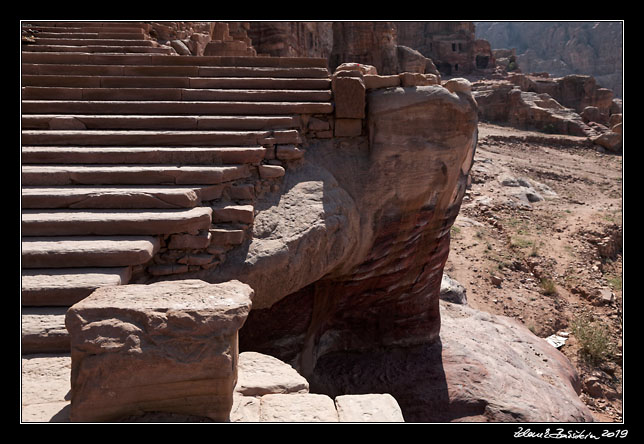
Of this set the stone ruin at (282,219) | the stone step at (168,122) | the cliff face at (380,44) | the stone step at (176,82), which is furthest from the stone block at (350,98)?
the cliff face at (380,44)

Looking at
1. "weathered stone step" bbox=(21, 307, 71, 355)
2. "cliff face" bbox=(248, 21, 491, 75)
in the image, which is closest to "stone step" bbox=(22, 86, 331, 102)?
"weathered stone step" bbox=(21, 307, 71, 355)

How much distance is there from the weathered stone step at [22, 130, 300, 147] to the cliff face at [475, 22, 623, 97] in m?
55.4

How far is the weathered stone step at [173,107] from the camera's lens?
17.0ft

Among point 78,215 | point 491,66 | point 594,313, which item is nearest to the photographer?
point 78,215

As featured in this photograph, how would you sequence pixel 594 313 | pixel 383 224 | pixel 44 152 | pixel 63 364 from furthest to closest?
pixel 594 313 < pixel 383 224 < pixel 44 152 < pixel 63 364

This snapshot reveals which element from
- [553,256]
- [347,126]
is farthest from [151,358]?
[553,256]

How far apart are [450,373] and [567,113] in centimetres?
2197

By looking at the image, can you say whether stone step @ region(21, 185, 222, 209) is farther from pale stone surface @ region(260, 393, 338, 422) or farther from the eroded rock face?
pale stone surface @ region(260, 393, 338, 422)

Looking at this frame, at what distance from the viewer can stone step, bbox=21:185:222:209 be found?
4.09 meters

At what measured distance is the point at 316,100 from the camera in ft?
17.5

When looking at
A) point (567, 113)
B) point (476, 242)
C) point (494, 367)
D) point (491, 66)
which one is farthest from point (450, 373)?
point (491, 66)

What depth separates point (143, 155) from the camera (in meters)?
4.63

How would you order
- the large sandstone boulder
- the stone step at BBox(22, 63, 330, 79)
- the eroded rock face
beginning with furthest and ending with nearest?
the stone step at BBox(22, 63, 330, 79)
the large sandstone boulder
the eroded rock face

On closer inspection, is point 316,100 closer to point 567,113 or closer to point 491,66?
point 567,113
